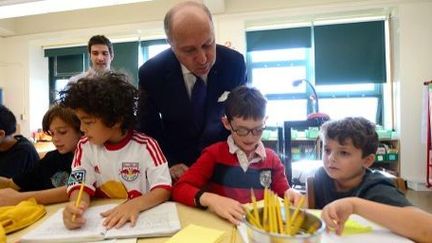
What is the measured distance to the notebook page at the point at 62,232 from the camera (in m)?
0.68

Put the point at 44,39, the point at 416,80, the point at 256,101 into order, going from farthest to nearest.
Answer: the point at 44,39, the point at 416,80, the point at 256,101

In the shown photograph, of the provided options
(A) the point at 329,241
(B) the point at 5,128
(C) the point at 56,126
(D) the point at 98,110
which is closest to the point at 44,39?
(B) the point at 5,128

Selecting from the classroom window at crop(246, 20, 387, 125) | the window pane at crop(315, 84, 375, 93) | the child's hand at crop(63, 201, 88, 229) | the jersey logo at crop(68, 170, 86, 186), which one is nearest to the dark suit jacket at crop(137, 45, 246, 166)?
the jersey logo at crop(68, 170, 86, 186)

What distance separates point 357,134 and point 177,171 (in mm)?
703

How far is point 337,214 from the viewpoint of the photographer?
68 centimetres

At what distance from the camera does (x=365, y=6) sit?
4121 mm

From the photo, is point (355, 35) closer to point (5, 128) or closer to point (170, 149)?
point (170, 149)

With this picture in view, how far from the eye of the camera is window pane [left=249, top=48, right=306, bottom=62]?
181 inches

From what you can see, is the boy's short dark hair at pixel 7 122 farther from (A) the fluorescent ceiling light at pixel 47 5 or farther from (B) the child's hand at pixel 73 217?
(A) the fluorescent ceiling light at pixel 47 5

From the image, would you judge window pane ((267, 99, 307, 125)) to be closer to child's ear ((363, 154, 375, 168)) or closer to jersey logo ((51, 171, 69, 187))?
child's ear ((363, 154, 375, 168))

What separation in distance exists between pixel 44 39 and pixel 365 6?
5187 mm

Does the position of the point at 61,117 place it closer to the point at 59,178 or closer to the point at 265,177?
the point at 59,178

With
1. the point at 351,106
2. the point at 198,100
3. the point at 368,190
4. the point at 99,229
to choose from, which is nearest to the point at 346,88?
the point at 351,106

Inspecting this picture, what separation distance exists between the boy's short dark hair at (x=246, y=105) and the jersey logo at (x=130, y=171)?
0.39 meters
